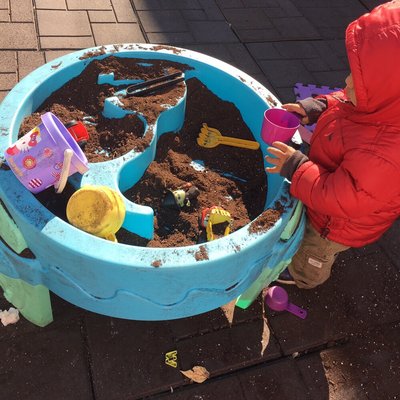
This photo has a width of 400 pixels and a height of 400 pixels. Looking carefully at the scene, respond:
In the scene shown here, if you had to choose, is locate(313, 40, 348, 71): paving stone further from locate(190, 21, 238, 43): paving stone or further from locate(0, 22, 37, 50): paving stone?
locate(0, 22, 37, 50): paving stone

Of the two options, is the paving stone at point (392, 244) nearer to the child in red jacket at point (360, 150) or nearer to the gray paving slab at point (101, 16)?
the child in red jacket at point (360, 150)

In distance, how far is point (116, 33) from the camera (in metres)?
3.16

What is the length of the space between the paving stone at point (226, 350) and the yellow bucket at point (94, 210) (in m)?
0.71

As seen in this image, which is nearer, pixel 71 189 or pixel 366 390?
pixel 71 189

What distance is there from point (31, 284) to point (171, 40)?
220 centimetres

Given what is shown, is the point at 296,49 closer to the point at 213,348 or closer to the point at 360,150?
the point at 360,150

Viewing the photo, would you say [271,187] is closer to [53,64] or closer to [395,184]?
[395,184]

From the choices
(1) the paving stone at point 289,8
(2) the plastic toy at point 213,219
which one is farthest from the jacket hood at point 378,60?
(1) the paving stone at point 289,8

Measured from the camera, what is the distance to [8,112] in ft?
5.35

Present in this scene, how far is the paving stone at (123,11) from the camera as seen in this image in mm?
3314

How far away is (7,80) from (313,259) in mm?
1992

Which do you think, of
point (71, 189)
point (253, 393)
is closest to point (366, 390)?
point (253, 393)

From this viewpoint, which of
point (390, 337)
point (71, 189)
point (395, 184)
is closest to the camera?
point (395, 184)

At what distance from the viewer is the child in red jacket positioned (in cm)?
134
